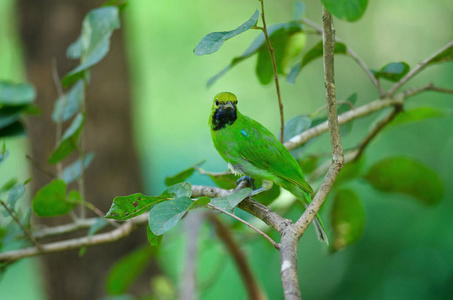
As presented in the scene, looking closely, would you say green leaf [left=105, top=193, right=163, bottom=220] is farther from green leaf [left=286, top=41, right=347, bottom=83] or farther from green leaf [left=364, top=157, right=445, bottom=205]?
green leaf [left=364, top=157, right=445, bottom=205]

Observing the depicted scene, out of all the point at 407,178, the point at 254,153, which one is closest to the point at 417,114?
the point at 407,178

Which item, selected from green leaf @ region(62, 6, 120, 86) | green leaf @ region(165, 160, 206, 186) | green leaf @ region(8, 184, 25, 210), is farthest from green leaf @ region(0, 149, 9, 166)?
green leaf @ region(165, 160, 206, 186)

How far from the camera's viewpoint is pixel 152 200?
1.20 m

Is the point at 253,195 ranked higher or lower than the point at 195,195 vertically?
lower

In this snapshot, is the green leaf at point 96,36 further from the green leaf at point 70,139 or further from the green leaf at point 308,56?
the green leaf at point 308,56

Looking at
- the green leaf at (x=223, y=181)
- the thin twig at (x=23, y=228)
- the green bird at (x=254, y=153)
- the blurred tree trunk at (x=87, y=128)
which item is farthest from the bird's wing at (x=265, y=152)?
the blurred tree trunk at (x=87, y=128)

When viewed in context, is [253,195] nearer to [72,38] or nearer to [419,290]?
[72,38]

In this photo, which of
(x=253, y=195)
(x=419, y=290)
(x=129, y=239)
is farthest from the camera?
(x=419, y=290)

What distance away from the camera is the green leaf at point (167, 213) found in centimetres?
108

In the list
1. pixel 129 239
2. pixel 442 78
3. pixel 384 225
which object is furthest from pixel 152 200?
pixel 442 78

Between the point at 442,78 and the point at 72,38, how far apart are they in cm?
329

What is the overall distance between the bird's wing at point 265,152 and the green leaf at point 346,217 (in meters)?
0.59

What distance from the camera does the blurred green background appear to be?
3.90m

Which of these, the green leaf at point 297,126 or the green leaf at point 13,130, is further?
the green leaf at point 13,130
